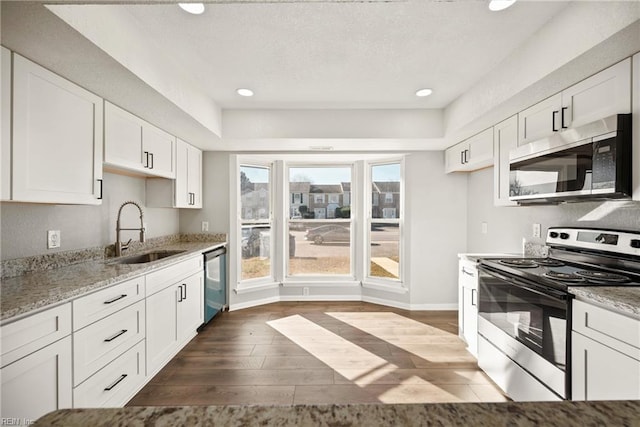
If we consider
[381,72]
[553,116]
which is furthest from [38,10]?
[553,116]

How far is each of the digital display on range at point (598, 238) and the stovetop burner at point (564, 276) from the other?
15.7 inches

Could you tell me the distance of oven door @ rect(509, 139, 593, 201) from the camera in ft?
5.90

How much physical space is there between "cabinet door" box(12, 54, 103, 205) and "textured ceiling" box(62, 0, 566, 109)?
559mm

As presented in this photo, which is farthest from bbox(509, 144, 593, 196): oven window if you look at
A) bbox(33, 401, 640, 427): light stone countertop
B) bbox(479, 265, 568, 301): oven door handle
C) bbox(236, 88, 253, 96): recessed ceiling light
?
bbox(236, 88, 253, 96): recessed ceiling light

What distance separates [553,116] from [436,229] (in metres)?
2.02

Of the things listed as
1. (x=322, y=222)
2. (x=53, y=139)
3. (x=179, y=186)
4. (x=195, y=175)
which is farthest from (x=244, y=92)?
(x=322, y=222)

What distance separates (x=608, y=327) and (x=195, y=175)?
3.81 metres

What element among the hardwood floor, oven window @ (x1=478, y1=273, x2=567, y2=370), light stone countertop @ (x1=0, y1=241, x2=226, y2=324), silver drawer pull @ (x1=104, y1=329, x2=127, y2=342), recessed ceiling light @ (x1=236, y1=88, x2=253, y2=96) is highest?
recessed ceiling light @ (x1=236, y1=88, x2=253, y2=96)

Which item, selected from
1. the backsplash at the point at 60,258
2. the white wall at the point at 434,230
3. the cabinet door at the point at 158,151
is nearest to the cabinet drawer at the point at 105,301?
the backsplash at the point at 60,258

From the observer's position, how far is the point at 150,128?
8.77 feet

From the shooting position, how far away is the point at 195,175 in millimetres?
3662

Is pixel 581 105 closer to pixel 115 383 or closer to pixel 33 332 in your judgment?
pixel 33 332

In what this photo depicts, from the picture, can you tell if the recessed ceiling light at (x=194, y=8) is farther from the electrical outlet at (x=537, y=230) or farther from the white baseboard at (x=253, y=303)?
the white baseboard at (x=253, y=303)

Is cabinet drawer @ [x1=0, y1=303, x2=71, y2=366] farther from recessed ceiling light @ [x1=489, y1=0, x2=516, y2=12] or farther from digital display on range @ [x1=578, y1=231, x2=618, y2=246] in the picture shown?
digital display on range @ [x1=578, y1=231, x2=618, y2=246]
